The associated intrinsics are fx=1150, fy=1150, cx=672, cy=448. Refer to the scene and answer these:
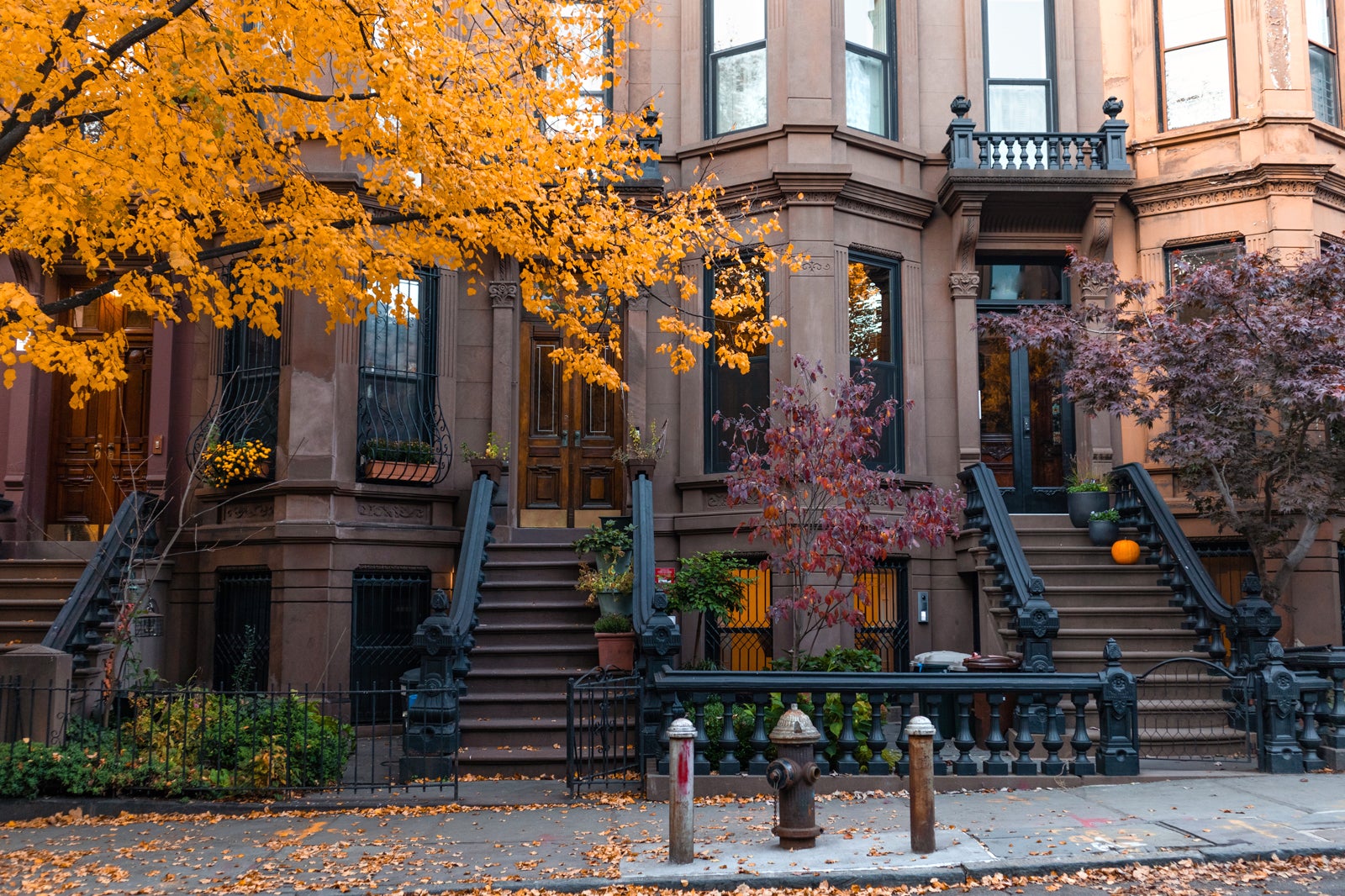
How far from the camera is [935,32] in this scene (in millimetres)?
14852

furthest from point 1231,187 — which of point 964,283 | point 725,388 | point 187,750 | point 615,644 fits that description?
point 187,750

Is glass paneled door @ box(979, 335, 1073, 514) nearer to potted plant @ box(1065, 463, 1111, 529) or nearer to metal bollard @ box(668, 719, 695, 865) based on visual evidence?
potted plant @ box(1065, 463, 1111, 529)

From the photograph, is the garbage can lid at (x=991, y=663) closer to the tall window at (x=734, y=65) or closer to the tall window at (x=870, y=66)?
the tall window at (x=870, y=66)

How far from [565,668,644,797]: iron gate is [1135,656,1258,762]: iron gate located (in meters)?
4.43

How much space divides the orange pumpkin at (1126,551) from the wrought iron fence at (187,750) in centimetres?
746

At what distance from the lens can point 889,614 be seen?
13523 mm

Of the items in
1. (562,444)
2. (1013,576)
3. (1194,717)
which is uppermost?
(562,444)

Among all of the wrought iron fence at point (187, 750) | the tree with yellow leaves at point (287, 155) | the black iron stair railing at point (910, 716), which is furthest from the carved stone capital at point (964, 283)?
the wrought iron fence at point (187, 750)

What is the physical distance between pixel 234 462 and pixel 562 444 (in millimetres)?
3841

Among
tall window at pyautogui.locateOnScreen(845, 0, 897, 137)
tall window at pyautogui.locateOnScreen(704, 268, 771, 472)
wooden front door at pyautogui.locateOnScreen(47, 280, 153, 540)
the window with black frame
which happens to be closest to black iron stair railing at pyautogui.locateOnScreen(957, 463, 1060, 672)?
tall window at pyautogui.locateOnScreen(704, 268, 771, 472)

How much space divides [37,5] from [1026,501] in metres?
11.6

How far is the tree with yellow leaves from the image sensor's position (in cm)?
852

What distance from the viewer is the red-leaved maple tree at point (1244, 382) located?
36.3 ft

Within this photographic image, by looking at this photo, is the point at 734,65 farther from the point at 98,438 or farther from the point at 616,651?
the point at 98,438
